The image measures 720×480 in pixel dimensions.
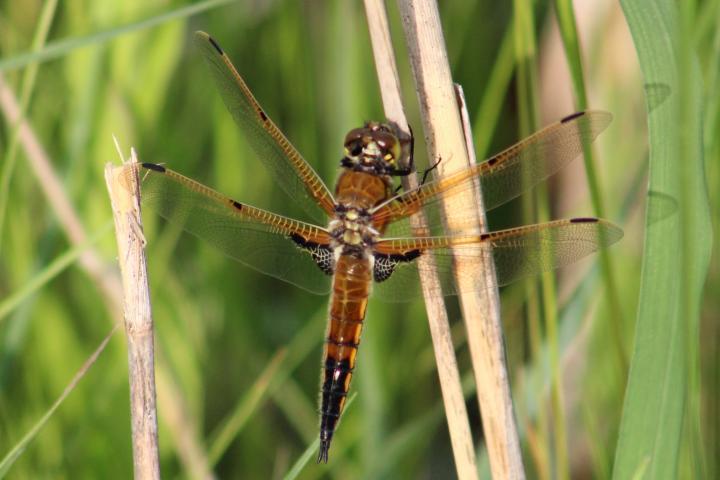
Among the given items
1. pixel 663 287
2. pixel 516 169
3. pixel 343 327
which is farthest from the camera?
pixel 343 327

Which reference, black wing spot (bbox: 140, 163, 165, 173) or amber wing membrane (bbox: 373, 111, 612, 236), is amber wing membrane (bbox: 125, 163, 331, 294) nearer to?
black wing spot (bbox: 140, 163, 165, 173)

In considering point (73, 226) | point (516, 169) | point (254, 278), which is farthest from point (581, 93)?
point (254, 278)

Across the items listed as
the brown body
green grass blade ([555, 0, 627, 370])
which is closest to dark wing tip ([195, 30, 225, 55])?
the brown body

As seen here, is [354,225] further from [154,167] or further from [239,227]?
[154,167]

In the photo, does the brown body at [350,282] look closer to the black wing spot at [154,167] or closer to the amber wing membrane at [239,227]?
the amber wing membrane at [239,227]

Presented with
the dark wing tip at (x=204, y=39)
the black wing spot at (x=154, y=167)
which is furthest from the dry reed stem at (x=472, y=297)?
the black wing spot at (x=154, y=167)

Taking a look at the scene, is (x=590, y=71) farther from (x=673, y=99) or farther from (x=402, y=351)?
(x=673, y=99)
